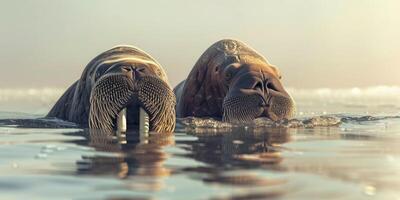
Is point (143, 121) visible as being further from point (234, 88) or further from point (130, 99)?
point (234, 88)

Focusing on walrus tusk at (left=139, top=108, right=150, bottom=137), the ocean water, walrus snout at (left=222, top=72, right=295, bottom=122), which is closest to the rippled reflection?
the ocean water

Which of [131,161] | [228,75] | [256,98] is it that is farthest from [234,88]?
[131,161]

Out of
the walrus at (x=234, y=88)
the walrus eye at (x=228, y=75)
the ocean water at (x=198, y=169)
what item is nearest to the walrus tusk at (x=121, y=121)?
the ocean water at (x=198, y=169)

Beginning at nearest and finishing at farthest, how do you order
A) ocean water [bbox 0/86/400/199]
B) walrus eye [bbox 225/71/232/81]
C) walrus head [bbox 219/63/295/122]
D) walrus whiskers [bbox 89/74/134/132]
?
ocean water [bbox 0/86/400/199] → walrus whiskers [bbox 89/74/134/132] → walrus head [bbox 219/63/295/122] → walrus eye [bbox 225/71/232/81]

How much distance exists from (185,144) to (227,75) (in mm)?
5343

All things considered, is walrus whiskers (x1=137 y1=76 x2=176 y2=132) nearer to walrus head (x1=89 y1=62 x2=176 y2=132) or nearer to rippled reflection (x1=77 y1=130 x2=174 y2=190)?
walrus head (x1=89 y1=62 x2=176 y2=132)

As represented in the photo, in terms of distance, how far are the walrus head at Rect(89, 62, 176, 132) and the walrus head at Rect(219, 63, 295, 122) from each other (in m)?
2.13

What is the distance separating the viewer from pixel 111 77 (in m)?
8.12

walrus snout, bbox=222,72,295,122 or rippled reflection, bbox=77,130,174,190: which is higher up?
walrus snout, bbox=222,72,295,122

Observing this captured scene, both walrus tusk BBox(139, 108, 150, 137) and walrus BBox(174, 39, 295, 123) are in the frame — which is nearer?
walrus tusk BBox(139, 108, 150, 137)

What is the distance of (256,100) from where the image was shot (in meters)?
10.3

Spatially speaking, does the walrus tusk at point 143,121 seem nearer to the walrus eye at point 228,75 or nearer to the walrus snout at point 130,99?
the walrus snout at point 130,99

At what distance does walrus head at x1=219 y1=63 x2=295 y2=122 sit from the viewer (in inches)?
406

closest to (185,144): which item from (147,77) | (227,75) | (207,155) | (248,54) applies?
(207,155)
